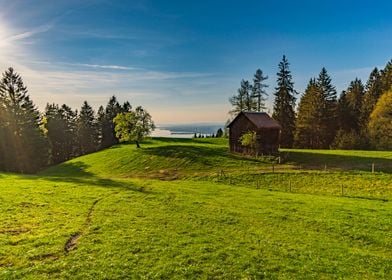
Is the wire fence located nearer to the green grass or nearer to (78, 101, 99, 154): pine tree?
the green grass

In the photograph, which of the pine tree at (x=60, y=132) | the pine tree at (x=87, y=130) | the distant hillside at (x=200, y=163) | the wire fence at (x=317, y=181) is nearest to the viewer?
the wire fence at (x=317, y=181)

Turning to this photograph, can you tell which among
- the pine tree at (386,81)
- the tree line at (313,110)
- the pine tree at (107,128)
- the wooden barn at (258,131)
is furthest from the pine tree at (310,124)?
the pine tree at (107,128)

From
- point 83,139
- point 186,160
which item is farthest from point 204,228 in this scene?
point 83,139

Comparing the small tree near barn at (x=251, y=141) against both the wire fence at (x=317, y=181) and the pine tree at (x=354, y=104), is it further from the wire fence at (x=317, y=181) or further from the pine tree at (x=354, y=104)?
the pine tree at (x=354, y=104)

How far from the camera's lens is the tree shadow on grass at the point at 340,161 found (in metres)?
46.0

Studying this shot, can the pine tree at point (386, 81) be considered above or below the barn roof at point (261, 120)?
above

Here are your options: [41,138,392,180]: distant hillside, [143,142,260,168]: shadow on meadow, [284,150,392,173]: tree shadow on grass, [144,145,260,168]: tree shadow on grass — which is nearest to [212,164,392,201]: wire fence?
[284,150,392,173]: tree shadow on grass

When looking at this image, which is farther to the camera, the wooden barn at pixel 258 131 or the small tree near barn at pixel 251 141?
the wooden barn at pixel 258 131

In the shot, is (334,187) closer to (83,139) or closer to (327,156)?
(327,156)

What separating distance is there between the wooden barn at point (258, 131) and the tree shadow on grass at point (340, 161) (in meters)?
4.33

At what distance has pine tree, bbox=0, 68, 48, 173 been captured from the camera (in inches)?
2724

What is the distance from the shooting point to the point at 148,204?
2648cm

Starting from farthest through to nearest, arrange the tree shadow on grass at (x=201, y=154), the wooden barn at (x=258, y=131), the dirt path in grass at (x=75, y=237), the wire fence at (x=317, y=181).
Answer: the wooden barn at (x=258, y=131)
the tree shadow on grass at (x=201, y=154)
the wire fence at (x=317, y=181)
the dirt path in grass at (x=75, y=237)

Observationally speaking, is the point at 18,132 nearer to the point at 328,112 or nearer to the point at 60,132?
the point at 60,132
